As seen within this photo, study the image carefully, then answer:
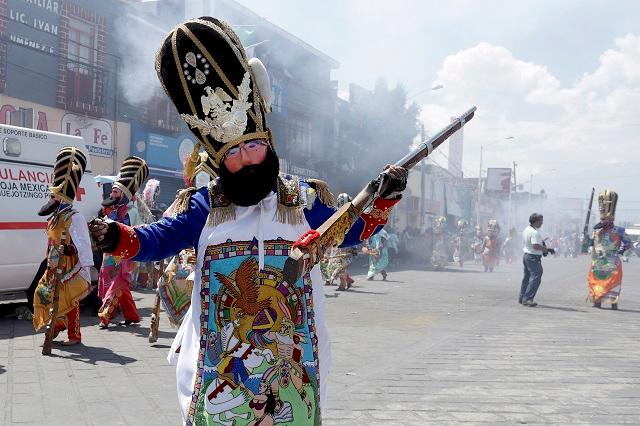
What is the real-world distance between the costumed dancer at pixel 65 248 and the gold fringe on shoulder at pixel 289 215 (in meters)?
4.88

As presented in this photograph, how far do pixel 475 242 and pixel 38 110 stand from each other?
2293 centimetres

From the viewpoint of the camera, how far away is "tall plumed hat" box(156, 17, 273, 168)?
2.79 meters

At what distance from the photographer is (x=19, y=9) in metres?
16.0

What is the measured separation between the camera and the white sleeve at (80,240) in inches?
282

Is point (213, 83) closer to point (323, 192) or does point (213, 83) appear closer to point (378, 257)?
point (323, 192)

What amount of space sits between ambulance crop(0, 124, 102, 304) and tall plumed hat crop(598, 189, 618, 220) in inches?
371

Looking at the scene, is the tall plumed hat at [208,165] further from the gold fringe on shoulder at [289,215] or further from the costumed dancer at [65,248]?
the costumed dancer at [65,248]

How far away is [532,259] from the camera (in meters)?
13.0

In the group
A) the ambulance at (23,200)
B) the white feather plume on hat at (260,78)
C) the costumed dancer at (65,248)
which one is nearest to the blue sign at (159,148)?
the ambulance at (23,200)

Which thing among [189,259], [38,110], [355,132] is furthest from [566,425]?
[355,132]

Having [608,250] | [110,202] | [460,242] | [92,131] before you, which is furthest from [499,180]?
[110,202]

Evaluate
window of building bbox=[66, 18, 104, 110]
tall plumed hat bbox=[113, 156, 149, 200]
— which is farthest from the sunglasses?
window of building bbox=[66, 18, 104, 110]

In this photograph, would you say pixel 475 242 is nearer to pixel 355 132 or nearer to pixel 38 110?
pixel 355 132

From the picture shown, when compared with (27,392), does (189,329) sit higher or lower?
higher
